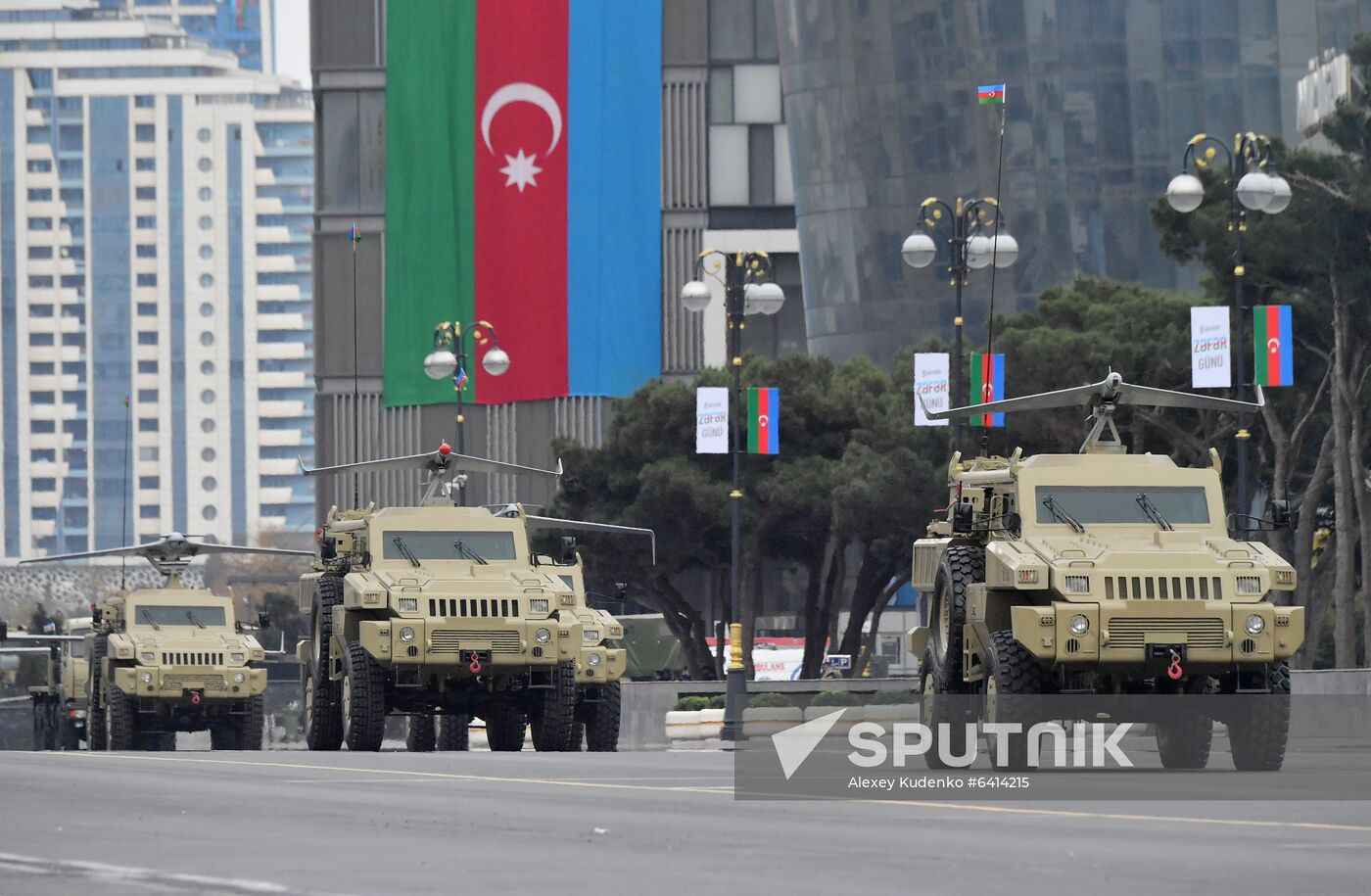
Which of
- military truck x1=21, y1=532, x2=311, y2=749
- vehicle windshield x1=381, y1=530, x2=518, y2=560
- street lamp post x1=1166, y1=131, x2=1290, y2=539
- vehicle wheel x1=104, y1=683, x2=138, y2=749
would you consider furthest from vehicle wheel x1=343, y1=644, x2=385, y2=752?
vehicle wheel x1=104, y1=683, x2=138, y2=749

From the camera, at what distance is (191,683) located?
1660 inches

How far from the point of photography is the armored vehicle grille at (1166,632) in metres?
21.9

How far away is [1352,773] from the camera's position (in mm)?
22609

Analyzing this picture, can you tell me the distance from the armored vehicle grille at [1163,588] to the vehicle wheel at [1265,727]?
3.15ft

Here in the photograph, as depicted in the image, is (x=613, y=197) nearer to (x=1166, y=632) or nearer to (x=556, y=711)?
(x=556, y=711)

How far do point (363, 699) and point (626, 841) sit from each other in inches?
642

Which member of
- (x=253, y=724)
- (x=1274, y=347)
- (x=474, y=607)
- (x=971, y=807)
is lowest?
(x=253, y=724)

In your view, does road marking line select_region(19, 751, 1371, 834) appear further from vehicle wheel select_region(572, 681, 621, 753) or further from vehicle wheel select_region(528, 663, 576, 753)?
vehicle wheel select_region(572, 681, 621, 753)

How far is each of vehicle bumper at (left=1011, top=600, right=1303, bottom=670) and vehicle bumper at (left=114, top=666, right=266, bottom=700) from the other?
74.1 feet

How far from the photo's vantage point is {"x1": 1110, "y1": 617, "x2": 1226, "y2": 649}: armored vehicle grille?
2189 centimetres

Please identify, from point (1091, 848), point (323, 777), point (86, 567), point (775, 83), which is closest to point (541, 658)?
point (323, 777)

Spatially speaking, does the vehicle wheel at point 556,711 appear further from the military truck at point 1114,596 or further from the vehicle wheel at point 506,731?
the military truck at point 1114,596

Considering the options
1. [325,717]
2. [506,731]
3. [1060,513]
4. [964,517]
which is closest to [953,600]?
[964,517]

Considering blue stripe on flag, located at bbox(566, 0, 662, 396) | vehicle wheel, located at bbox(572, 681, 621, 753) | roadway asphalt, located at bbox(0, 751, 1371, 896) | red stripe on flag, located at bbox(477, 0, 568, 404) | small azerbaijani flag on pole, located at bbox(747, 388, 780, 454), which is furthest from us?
blue stripe on flag, located at bbox(566, 0, 662, 396)
